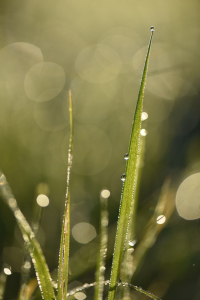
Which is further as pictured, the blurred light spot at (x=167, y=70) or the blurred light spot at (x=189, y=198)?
the blurred light spot at (x=167, y=70)

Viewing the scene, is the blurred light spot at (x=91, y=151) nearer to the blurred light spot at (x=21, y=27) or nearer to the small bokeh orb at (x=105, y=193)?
the small bokeh orb at (x=105, y=193)

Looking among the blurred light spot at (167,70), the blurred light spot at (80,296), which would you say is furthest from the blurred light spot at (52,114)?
the blurred light spot at (80,296)

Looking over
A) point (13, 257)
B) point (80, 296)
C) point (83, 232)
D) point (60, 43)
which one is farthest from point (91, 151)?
point (60, 43)

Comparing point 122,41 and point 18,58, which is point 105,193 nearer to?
point 18,58

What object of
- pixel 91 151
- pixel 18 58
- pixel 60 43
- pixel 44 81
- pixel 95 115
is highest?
pixel 60 43

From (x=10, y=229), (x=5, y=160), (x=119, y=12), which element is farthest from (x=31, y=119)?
(x=119, y=12)

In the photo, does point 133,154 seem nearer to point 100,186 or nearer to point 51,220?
point 51,220

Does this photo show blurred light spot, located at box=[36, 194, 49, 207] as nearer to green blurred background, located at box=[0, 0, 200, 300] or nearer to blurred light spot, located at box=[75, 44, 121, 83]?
green blurred background, located at box=[0, 0, 200, 300]
